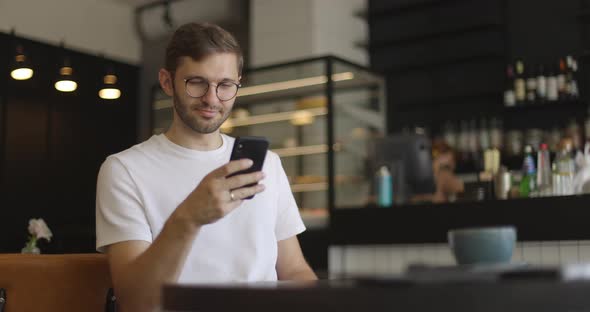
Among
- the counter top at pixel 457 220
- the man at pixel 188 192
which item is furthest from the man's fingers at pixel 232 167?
the counter top at pixel 457 220

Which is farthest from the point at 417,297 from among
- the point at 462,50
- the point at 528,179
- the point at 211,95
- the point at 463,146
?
the point at 462,50

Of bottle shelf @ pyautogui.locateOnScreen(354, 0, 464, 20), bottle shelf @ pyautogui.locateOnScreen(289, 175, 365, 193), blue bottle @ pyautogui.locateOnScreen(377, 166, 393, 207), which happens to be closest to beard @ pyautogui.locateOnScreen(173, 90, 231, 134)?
blue bottle @ pyautogui.locateOnScreen(377, 166, 393, 207)

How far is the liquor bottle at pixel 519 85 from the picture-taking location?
5.98 m

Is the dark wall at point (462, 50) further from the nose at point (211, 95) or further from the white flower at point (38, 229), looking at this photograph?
the nose at point (211, 95)

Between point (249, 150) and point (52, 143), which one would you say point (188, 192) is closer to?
point (249, 150)

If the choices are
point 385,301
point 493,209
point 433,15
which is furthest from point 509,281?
point 433,15

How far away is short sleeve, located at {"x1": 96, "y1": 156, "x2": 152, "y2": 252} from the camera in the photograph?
4.82 feet

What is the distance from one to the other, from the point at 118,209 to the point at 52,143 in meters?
6.24

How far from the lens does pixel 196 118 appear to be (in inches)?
61.8

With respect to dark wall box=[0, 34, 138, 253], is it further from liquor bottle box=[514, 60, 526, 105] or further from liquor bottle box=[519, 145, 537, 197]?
liquor bottle box=[519, 145, 537, 197]

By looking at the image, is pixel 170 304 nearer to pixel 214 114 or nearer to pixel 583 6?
pixel 214 114

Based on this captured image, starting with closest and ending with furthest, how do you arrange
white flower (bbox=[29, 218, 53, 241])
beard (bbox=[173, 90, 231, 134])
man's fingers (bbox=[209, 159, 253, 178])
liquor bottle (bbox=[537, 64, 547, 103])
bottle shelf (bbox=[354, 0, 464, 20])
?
man's fingers (bbox=[209, 159, 253, 178]), beard (bbox=[173, 90, 231, 134]), white flower (bbox=[29, 218, 53, 241]), liquor bottle (bbox=[537, 64, 547, 103]), bottle shelf (bbox=[354, 0, 464, 20])

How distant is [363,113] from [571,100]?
1.64 metres

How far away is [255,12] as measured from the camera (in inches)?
287
